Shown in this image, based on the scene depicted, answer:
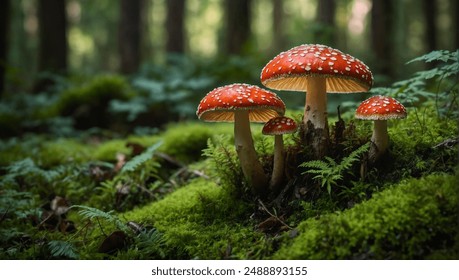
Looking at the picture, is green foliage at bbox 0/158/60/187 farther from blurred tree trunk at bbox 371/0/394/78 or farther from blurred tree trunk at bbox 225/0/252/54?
blurred tree trunk at bbox 371/0/394/78

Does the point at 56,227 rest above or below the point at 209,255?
below

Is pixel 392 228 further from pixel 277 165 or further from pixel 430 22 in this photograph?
pixel 430 22

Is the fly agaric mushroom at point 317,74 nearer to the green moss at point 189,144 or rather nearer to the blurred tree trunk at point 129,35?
the green moss at point 189,144

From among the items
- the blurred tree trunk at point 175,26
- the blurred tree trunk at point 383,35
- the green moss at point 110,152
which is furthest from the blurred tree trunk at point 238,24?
the green moss at point 110,152

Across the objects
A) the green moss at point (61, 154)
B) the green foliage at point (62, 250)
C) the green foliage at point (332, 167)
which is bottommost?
the green moss at point (61, 154)

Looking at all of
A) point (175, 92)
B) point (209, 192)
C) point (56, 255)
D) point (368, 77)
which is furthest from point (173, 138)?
point (175, 92)
